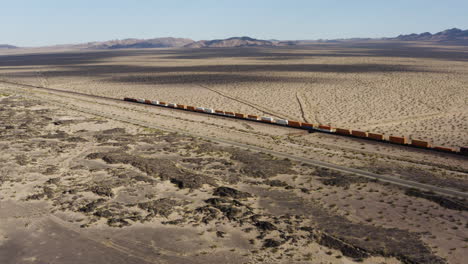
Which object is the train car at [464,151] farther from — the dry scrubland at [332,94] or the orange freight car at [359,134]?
the orange freight car at [359,134]

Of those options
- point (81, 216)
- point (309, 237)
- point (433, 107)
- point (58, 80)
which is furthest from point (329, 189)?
point (58, 80)

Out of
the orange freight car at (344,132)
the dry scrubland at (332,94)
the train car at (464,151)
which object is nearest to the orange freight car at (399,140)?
the orange freight car at (344,132)

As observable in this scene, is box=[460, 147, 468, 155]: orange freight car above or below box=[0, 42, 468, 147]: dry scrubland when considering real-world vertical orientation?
below

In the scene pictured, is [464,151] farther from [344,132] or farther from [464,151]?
[344,132]

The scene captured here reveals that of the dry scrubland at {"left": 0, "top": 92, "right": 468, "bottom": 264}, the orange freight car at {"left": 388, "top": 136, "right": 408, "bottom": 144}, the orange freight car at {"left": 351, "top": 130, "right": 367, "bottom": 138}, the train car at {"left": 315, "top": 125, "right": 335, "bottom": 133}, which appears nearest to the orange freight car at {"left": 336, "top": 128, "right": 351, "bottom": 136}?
the orange freight car at {"left": 351, "top": 130, "right": 367, "bottom": 138}

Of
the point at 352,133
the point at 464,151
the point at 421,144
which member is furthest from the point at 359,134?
the point at 464,151

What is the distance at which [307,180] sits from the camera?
17.3 metres

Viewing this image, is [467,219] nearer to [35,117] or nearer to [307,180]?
[307,180]

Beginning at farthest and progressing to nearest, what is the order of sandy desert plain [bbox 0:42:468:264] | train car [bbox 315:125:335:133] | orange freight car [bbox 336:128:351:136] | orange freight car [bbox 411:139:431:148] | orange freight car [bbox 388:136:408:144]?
train car [bbox 315:125:335:133] < orange freight car [bbox 336:128:351:136] < orange freight car [bbox 388:136:408:144] < orange freight car [bbox 411:139:431:148] < sandy desert plain [bbox 0:42:468:264]

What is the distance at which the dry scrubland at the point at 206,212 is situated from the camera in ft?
38.0

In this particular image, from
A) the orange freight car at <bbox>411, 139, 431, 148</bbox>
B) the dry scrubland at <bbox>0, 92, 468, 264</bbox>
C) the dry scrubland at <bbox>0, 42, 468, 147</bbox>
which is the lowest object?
the dry scrubland at <bbox>0, 92, 468, 264</bbox>

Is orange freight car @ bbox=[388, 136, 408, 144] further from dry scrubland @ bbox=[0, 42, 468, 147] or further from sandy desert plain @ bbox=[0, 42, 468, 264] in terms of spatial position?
dry scrubland @ bbox=[0, 42, 468, 147]

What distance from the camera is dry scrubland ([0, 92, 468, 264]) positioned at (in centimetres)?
1159

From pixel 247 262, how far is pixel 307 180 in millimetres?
7147
